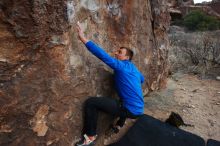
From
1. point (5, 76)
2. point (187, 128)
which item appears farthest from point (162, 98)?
point (5, 76)

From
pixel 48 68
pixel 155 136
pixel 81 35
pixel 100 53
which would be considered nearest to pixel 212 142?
pixel 155 136

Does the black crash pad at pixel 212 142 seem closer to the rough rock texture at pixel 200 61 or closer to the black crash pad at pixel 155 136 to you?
the black crash pad at pixel 155 136

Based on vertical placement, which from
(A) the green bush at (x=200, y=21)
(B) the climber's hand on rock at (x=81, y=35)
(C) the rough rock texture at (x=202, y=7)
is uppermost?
(B) the climber's hand on rock at (x=81, y=35)

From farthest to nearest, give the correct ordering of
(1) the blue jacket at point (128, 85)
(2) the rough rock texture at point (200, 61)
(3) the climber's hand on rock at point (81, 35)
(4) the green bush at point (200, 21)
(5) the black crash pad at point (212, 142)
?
(4) the green bush at point (200, 21)
(2) the rough rock texture at point (200, 61)
(5) the black crash pad at point (212, 142)
(1) the blue jacket at point (128, 85)
(3) the climber's hand on rock at point (81, 35)

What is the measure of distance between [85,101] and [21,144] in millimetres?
828

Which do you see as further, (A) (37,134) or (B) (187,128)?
(B) (187,128)

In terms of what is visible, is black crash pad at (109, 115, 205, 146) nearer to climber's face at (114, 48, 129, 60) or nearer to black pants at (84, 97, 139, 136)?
black pants at (84, 97, 139, 136)

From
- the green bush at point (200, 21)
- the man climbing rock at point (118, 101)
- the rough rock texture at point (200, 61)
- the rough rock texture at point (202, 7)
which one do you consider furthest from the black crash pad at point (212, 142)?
the rough rock texture at point (202, 7)

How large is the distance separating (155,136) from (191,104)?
1434 millimetres

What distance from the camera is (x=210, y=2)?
72.6ft

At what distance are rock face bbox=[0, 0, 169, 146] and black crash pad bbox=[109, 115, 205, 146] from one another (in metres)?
0.34

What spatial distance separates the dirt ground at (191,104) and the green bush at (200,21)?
11.9 metres

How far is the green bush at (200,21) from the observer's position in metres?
17.4

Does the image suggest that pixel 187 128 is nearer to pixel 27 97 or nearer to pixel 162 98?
pixel 162 98
